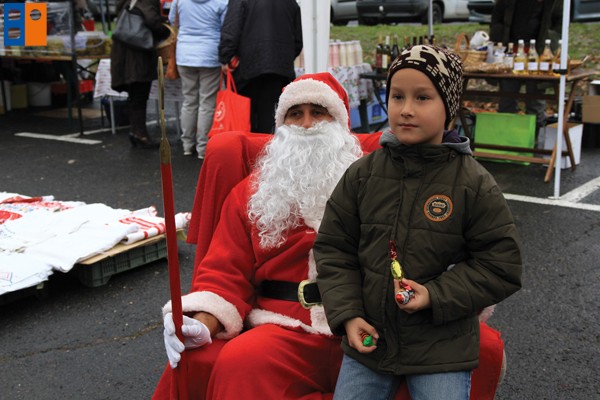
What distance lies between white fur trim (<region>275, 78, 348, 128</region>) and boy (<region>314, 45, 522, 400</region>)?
2.37ft

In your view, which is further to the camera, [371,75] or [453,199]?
[371,75]

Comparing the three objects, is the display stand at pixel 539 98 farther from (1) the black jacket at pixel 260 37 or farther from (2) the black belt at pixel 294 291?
(2) the black belt at pixel 294 291

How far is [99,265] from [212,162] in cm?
186

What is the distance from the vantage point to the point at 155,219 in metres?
5.00

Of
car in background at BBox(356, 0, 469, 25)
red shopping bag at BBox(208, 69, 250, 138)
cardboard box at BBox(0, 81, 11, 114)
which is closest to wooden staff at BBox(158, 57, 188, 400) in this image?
red shopping bag at BBox(208, 69, 250, 138)

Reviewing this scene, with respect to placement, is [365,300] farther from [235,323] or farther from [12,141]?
[12,141]

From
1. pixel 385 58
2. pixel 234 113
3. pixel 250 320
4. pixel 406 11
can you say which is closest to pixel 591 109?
pixel 385 58

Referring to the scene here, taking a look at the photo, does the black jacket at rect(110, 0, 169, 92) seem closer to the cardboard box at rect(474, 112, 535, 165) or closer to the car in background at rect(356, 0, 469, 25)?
the cardboard box at rect(474, 112, 535, 165)

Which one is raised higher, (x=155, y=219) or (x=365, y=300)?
(x=365, y=300)

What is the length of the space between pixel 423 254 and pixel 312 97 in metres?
1.02

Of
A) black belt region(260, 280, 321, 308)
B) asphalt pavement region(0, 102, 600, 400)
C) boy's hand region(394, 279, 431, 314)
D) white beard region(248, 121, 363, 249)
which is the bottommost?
asphalt pavement region(0, 102, 600, 400)

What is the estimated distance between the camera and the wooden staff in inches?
76.2

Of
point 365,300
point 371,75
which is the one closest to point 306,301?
point 365,300

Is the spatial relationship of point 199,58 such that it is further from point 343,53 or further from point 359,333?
point 359,333
